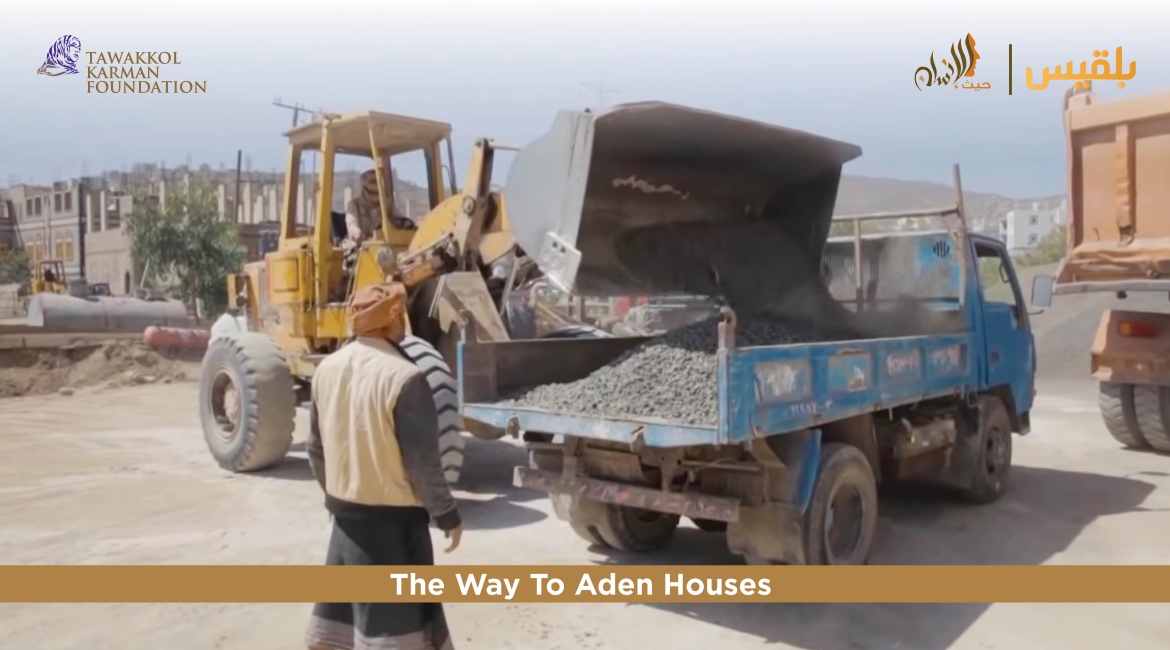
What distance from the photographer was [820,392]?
198 inches

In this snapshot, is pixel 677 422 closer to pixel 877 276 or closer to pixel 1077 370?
pixel 877 276

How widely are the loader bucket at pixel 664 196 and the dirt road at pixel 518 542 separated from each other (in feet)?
6.12

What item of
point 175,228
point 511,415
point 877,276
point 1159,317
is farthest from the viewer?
point 175,228

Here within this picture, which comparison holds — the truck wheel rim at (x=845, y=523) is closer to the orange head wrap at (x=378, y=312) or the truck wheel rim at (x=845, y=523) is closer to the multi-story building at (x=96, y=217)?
the orange head wrap at (x=378, y=312)

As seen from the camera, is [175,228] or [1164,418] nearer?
[1164,418]

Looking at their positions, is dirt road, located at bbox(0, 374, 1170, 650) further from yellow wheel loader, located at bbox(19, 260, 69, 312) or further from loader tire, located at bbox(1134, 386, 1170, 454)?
yellow wheel loader, located at bbox(19, 260, 69, 312)

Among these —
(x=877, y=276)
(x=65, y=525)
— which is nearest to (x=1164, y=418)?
(x=877, y=276)

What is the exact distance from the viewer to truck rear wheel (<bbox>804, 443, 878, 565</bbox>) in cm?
502

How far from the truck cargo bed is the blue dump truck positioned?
1cm

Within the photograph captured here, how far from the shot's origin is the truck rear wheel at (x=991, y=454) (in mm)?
7410

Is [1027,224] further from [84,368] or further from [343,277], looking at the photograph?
[343,277]

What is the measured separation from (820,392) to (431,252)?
399 cm

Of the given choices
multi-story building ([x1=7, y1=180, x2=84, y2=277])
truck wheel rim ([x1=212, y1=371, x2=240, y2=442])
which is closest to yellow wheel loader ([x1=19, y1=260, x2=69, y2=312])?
multi-story building ([x1=7, y1=180, x2=84, y2=277])

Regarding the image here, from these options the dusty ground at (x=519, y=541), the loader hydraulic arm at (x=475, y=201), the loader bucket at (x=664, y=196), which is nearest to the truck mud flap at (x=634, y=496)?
the dusty ground at (x=519, y=541)
